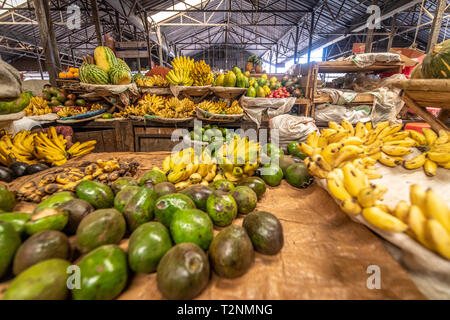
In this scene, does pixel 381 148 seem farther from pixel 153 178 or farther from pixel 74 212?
pixel 74 212

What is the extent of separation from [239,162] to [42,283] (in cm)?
157

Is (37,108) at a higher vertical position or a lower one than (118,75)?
lower

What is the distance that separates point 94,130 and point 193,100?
210 cm

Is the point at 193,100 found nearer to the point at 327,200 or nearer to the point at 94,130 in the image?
the point at 94,130

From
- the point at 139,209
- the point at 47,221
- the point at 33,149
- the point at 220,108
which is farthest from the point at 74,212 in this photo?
the point at 220,108

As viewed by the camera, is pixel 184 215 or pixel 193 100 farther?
pixel 193 100

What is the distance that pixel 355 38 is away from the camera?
13578 mm

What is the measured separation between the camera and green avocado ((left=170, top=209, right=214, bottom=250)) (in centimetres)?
106

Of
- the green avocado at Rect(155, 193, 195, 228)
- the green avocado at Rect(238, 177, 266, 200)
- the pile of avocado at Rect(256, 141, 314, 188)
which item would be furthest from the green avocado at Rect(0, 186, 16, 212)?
the pile of avocado at Rect(256, 141, 314, 188)

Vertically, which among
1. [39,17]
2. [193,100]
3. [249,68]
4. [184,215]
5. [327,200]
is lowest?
[327,200]

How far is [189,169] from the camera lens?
1.92m
